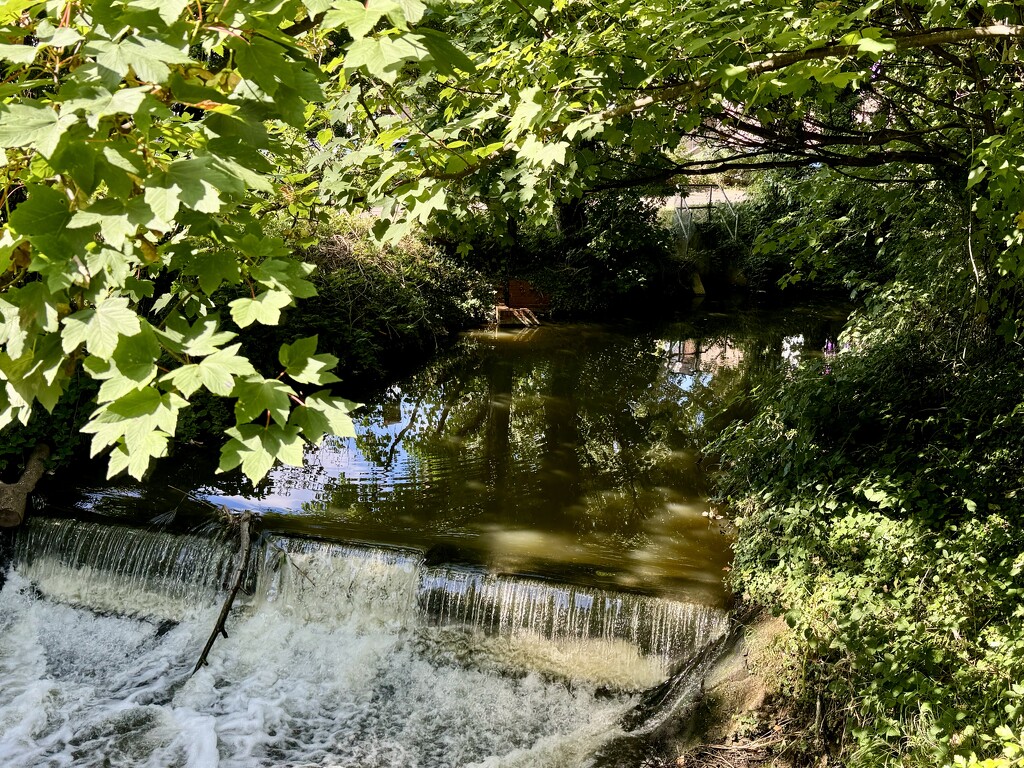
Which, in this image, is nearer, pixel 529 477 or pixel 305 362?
pixel 305 362

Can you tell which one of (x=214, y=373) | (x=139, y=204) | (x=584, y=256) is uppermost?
(x=584, y=256)

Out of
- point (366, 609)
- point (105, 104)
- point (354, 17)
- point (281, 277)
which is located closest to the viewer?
point (105, 104)

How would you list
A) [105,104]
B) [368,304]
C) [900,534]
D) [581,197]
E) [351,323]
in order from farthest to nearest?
[368,304]
[351,323]
[581,197]
[900,534]
[105,104]

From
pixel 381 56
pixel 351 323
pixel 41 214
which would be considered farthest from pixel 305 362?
pixel 351 323

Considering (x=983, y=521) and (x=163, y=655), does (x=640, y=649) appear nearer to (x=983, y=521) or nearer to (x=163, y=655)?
(x=983, y=521)

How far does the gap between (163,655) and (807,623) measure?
4.44 m

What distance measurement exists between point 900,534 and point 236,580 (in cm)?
450

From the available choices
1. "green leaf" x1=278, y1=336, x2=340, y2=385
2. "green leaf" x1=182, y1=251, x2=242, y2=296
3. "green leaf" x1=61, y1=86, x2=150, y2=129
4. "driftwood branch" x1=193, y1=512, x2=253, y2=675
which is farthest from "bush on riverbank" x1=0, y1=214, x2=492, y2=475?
"green leaf" x1=61, y1=86, x2=150, y2=129

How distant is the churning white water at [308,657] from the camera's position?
4.65 metres

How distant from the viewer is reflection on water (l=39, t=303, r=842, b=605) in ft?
19.5

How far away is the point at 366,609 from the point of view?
18.4ft

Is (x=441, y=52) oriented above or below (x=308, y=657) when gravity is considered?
above

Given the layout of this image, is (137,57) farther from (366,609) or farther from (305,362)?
(366,609)

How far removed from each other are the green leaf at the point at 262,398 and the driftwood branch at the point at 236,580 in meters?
4.76
